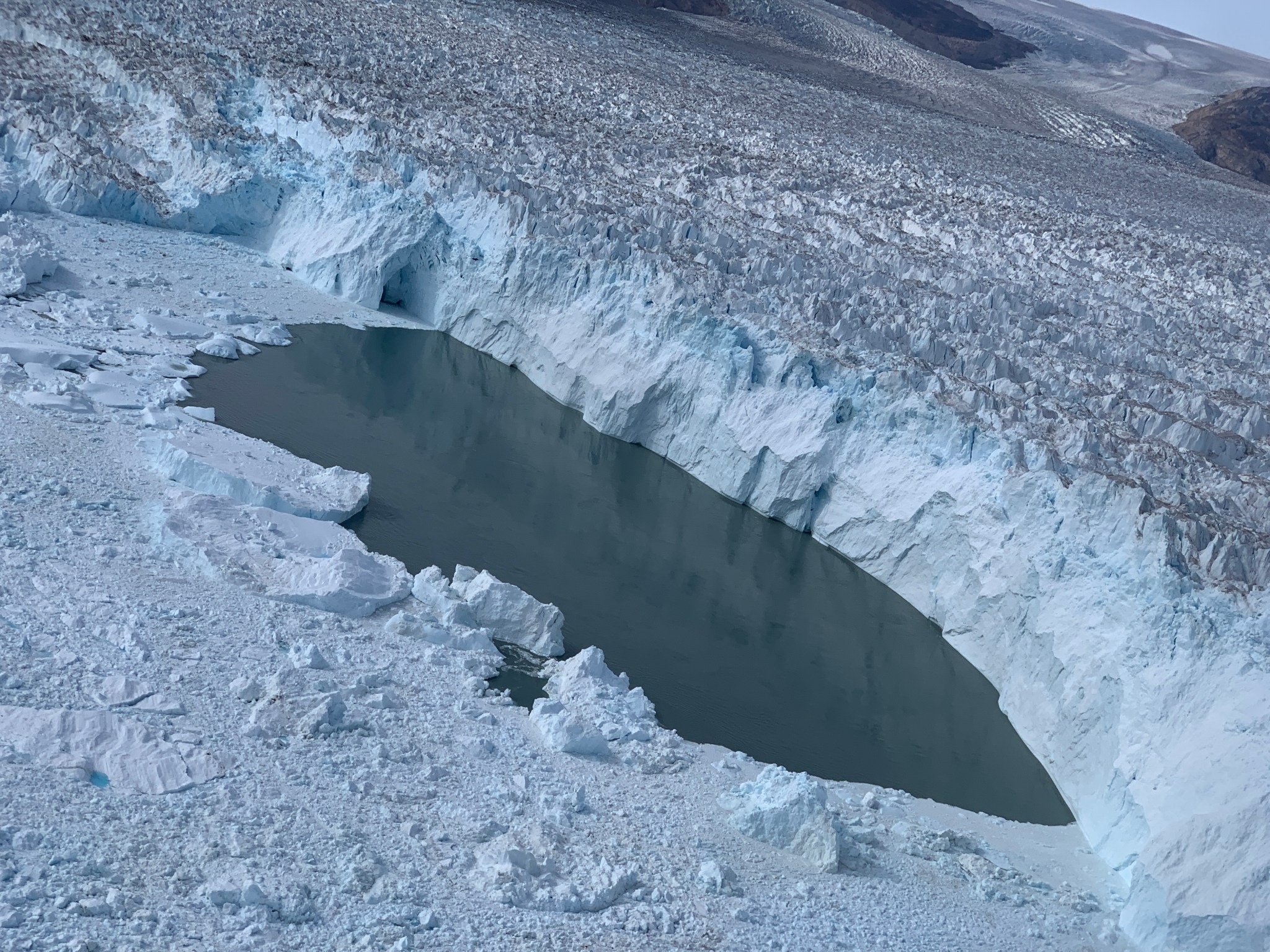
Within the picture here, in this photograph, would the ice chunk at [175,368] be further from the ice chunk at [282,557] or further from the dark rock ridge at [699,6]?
the dark rock ridge at [699,6]

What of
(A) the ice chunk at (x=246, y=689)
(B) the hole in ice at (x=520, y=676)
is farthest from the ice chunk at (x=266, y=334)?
(A) the ice chunk at (x=246, y=689)

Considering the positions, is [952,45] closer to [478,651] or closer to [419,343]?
[419,343]

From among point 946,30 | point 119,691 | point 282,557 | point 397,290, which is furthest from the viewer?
point 946,30

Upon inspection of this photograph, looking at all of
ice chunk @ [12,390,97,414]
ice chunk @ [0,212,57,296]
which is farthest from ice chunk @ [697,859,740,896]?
ice chunk @ [0,212,57,296]

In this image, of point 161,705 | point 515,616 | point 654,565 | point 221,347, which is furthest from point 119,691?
point 221,347

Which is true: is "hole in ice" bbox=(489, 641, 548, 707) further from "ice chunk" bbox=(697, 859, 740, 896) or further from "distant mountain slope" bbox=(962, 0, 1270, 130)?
"distant mountain slope" bbox=(962, 0, 1270, 130)

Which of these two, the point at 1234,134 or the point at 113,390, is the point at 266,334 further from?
the point at 1234,134
